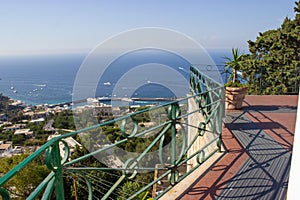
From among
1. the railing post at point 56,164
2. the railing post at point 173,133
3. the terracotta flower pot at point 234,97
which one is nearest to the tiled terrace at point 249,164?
the railing post at point 173,133

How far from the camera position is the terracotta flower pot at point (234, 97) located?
556cm

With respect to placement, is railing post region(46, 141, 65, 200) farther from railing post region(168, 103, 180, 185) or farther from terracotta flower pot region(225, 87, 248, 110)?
terracotta flower pot region(225, 87, 248, 110)

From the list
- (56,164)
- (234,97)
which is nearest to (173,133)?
(56,164)

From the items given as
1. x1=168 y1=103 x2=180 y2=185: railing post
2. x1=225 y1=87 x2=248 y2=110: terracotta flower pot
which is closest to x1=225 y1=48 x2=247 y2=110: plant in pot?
x1=225 y1=87 x2=248 y2=110: terracotta flower pot

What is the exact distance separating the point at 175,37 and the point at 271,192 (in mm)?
4692

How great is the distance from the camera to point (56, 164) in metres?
1.42

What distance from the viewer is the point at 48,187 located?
135 cm

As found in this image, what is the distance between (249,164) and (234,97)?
278 cm

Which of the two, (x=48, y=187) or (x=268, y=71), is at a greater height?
(x=268, y=71)

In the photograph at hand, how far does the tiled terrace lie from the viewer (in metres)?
2.57

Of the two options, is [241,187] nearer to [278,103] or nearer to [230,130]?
[230,130]

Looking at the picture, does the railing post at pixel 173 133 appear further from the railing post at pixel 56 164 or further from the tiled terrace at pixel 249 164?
the railing post at pixel 56 164

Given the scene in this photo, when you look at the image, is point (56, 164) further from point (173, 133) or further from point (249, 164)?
point (249, 164)

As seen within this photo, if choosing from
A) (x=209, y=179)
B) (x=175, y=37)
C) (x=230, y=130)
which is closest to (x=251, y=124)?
(x=230, y=130)
